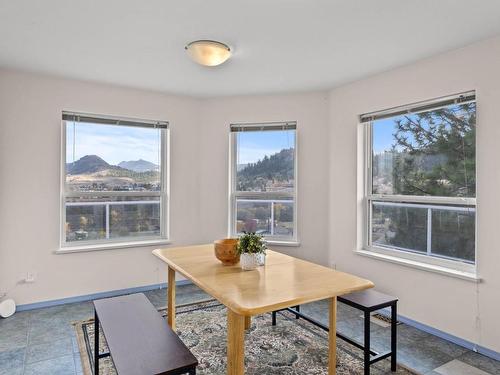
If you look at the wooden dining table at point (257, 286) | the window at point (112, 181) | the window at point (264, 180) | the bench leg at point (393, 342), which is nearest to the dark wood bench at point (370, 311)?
the bench leg at point (393, 342)

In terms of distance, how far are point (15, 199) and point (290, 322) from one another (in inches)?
115

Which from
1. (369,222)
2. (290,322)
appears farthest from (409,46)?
(290,322)

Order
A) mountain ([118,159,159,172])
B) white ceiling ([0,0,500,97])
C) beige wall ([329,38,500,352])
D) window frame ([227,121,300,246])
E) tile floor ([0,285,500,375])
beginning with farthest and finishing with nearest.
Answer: window frame ([227,121,300,246])
mountain ([118,159,159,172])
beige wall ([329,38,500,352])
tile floor ([0,285,500,375])
white ceiling ([0,0,500,97])

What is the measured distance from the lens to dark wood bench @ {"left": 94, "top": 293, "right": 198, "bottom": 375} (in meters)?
1.49

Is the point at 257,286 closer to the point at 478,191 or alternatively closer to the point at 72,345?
the point at 72,345

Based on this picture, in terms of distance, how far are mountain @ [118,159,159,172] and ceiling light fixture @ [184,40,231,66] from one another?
1809mm

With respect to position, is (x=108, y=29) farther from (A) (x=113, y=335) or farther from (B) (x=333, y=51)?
(A) (x=113, y=335)

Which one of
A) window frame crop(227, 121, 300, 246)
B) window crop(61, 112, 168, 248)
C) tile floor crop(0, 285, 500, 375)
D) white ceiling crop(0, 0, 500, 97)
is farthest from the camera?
window frame crop(227, 121, 300, 246)

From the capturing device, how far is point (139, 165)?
3992mm

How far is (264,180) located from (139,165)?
1.55m

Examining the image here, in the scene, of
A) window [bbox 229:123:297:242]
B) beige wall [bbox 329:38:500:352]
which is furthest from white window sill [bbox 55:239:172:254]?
beige wall [bbox 329:38:500:352]

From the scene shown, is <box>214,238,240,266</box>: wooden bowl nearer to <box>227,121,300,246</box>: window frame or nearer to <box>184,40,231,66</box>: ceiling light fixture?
<box>184,40,231,66</box>: ceiling light fixture

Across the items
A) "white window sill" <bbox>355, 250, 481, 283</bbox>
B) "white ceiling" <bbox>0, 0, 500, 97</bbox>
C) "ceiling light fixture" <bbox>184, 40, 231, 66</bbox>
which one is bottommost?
"white window sill" <bbox>355, 250, 481, 283</bbox>

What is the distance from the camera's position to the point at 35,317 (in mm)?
3109
